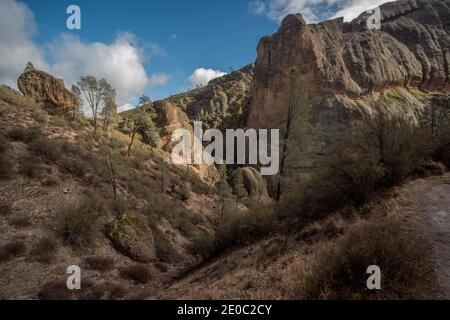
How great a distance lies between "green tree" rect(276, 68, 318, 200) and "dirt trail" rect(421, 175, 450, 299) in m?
5.91

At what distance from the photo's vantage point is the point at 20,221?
11.0 meters

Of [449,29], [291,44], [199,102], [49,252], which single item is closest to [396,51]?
[449,29]

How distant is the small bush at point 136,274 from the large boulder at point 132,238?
1.58 metres

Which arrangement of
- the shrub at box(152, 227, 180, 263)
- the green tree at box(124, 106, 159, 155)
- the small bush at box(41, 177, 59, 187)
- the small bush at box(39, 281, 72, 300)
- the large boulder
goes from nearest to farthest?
1. the small bush at box(39, 281, 72, 300)
2. the large boulder
3. the small bush at box(41, 177, 59, 187)
4. the shrub at box(152, 227, 180, 263)
5. the green tree at box(124, 106, 159, 155)

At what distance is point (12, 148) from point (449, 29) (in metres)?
101

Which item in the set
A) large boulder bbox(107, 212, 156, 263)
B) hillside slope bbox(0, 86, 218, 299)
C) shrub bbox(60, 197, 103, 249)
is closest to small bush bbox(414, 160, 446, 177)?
hillside slope bbox(0, 86, 218, 299)

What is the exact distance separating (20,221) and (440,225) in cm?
1593

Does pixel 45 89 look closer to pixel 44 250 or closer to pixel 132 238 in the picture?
pixel 132 238

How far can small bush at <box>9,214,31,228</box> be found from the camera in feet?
35.5

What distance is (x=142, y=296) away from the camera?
7781 millimetres

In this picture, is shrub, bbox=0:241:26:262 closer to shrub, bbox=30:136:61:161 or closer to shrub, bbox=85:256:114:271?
shrub, bbox=85:256:114:271

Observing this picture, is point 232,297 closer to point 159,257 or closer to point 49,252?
point 49,252

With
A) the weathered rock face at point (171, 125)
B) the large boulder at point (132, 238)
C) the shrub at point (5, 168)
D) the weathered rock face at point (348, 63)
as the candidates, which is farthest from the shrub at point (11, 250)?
the weathered rock face at point (348, 63)

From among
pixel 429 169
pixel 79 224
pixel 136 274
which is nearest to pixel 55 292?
pixel 136 274
